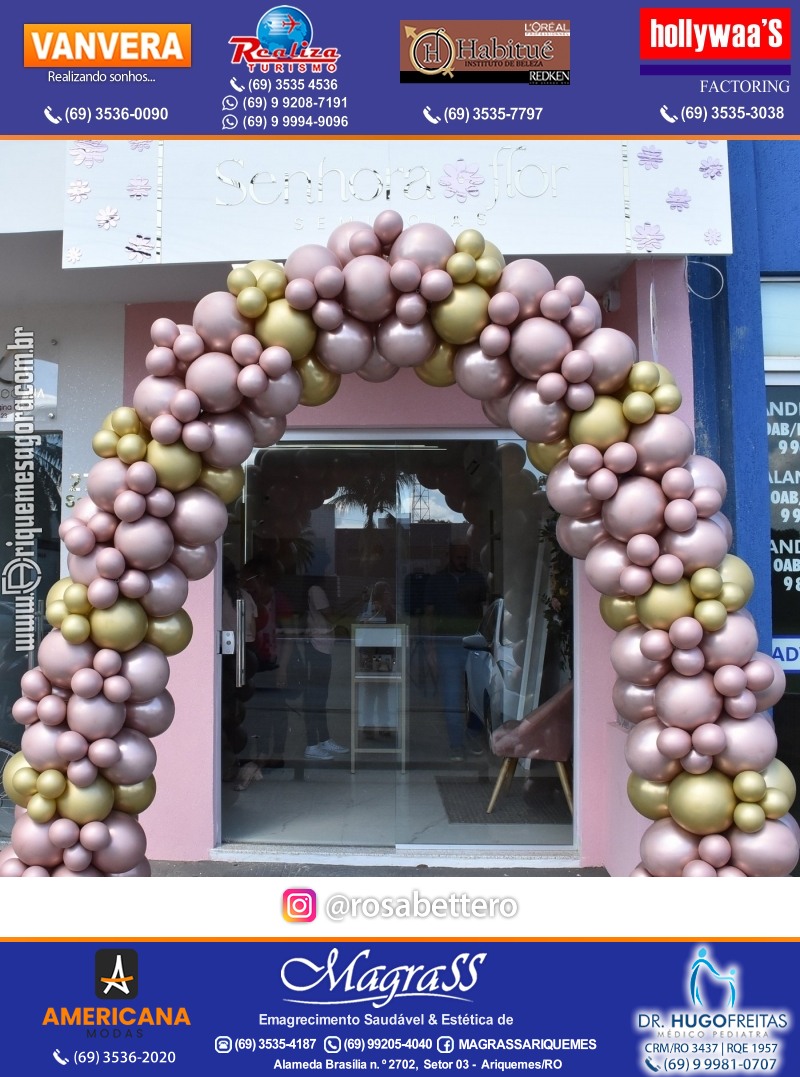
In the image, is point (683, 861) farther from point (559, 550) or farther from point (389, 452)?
point (389, 452)

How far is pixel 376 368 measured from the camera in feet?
8.12

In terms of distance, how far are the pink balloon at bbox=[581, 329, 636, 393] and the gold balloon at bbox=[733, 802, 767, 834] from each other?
1160 mm

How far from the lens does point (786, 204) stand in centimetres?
411

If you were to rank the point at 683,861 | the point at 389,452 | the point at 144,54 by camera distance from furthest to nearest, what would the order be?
the point at 389,452 → the point at 144,54 → the point at 683,861

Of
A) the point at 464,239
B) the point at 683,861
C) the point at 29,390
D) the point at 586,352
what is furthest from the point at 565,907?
the point at 29,390

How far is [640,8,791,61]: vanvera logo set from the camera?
2.78m

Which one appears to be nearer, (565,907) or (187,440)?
(565,907)

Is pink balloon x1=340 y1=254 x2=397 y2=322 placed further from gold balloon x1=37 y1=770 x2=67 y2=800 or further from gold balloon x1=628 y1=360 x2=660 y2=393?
gold balloon x1=37 y1=770 x2=67 y2=800

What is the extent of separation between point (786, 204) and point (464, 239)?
262 centimetres

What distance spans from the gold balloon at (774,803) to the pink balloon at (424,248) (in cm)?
165

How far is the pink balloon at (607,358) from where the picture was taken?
225 centimetres

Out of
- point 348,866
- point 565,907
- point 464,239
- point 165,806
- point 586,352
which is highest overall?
point 464,239

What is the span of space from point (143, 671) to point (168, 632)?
13cm

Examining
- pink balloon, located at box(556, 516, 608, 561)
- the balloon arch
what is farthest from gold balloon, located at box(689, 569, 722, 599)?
pink balloon, located at box(556, 516, 608, 561)
